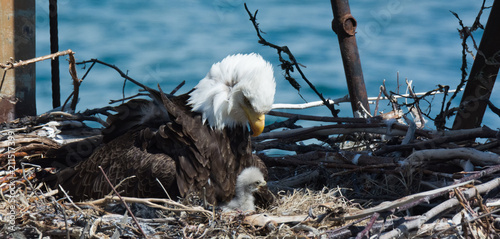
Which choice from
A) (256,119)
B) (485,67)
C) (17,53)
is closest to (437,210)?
(256,119)

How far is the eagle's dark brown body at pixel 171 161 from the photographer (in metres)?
2.68

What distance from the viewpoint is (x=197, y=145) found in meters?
2.74

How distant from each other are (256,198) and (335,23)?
4.74 ft

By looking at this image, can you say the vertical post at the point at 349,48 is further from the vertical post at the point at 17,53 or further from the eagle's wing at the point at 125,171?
the vertical post at the point at 17,53

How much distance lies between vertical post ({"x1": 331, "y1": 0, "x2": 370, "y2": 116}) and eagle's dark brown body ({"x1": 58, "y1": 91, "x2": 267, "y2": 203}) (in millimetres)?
1143

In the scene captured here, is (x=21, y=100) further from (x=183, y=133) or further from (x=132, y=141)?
(x=183, y=133)

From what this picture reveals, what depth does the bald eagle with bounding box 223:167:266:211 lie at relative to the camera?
2799 mm

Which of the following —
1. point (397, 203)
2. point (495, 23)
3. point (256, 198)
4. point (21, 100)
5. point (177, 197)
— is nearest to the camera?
point (397, 203)

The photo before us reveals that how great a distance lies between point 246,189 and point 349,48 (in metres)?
1.42

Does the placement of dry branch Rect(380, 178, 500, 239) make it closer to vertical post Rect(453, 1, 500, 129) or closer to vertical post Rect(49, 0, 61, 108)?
vertical post Rect(453, 1, 500, 129)

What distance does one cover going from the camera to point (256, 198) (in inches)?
113

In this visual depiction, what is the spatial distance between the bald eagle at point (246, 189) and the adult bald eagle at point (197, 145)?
0.03 m

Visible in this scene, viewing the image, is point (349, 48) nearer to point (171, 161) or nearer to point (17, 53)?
point (171, 161)

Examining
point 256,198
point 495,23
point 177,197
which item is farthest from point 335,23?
point 177,197
